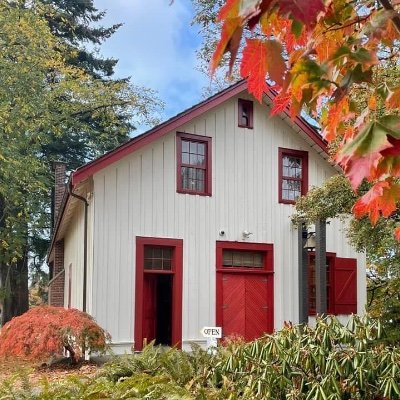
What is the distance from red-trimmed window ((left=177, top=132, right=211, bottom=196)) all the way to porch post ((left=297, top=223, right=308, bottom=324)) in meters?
2.75

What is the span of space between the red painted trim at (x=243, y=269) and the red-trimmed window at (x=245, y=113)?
315 cm

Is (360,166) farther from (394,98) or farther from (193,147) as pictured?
(193,147)

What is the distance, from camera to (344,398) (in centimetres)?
515

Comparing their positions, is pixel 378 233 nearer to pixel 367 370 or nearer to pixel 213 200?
pixel 213 200

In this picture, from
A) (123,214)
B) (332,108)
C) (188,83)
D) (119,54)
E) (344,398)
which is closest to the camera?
(332,108)

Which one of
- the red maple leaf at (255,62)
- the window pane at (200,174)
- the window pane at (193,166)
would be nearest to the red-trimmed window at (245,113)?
the window pane at (193,166)

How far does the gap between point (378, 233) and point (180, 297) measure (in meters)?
4.98

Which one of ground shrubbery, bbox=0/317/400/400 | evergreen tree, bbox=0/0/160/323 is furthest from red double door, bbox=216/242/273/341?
evergreen tree, bbox=0/0/160/323

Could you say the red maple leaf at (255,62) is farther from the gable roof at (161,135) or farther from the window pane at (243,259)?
the window pane at (243,259)

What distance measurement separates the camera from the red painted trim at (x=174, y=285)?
1422 centimetres

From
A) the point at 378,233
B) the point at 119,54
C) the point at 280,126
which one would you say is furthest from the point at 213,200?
the point at 119,54

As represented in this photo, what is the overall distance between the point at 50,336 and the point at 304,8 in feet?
35.2

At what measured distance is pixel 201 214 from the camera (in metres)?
15.4

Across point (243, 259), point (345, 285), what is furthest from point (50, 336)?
point (345, 285)
